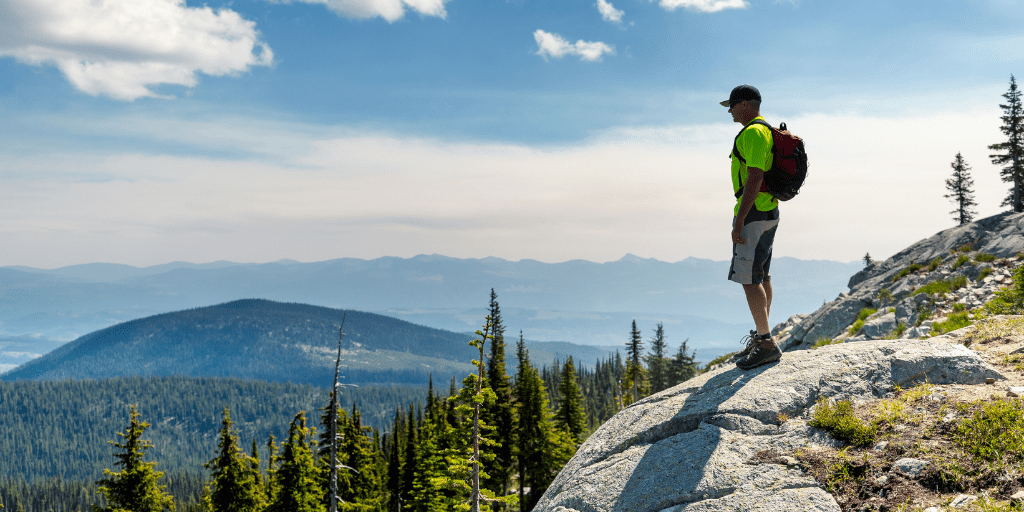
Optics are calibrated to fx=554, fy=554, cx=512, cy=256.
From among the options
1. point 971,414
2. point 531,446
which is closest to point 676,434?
point 971,414

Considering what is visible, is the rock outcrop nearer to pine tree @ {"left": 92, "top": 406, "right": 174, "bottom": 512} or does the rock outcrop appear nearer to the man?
the man

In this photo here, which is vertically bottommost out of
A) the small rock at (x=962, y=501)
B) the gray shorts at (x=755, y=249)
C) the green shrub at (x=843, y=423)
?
the small rock at (x=962, y=501)

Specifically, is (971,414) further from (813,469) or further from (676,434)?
(676,434)

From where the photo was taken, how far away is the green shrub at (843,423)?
694 cm

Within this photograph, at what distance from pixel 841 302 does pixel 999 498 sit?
106 ft

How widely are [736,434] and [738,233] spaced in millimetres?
2995

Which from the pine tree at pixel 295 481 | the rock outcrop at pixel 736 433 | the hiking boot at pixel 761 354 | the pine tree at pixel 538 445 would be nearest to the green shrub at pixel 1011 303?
the rock outcrop at pixel 736 433

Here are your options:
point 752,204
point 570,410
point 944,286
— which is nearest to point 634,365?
point 570,410

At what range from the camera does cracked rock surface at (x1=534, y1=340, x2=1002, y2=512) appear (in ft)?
21.7

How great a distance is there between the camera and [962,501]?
18.5 feet

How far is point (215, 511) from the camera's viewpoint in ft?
128

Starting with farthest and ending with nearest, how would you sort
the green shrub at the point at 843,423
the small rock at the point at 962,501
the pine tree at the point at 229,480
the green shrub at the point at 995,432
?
the pine tree at the point at 229,480 → the green shrub at the point at 843,423 → the green shrub at the point at 995,432 → the small rock at the point at 962,501

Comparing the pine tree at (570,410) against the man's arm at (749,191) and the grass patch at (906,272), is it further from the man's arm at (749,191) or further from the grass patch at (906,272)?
the man's arm at (749,191)

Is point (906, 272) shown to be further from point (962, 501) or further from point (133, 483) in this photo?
point (133, 483)
